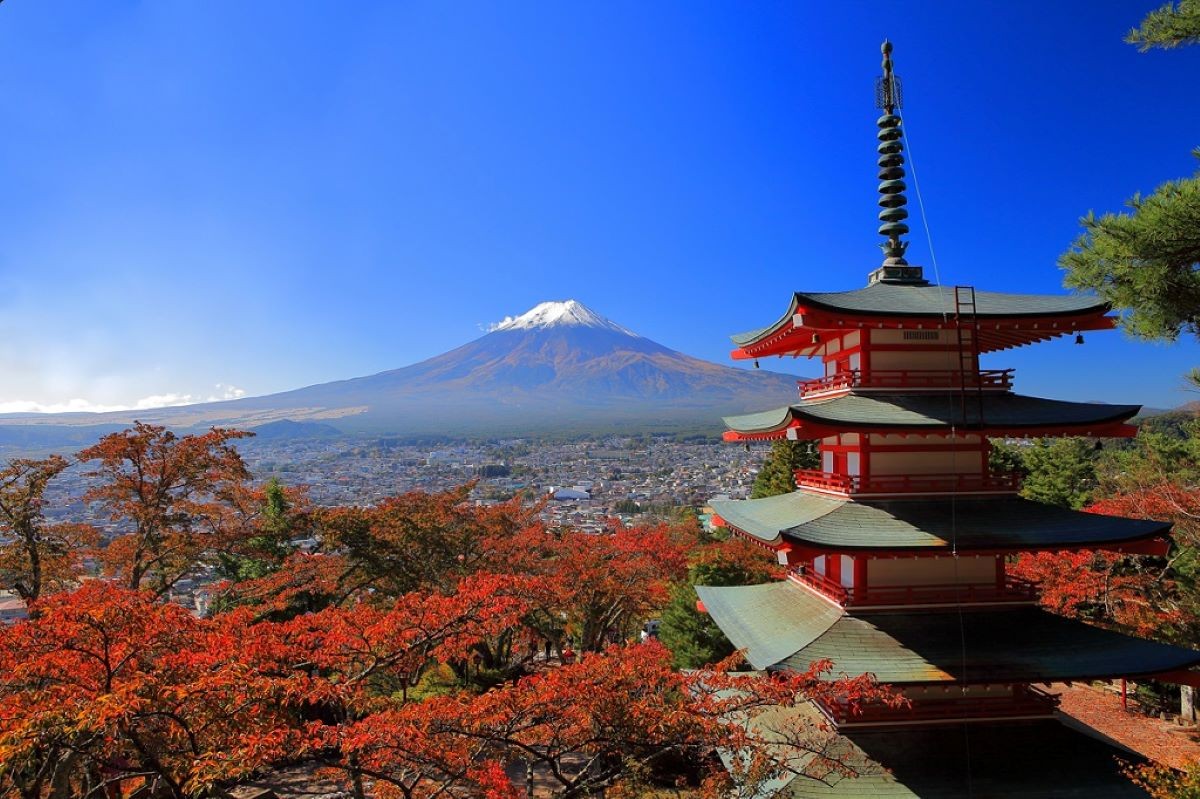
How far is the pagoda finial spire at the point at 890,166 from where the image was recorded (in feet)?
29.3

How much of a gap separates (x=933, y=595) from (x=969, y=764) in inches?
71.3

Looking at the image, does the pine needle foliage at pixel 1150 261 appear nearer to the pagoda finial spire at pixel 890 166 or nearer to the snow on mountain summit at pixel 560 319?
the pagoda finial spire at pixel 890 166

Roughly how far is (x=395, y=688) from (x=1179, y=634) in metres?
18.2

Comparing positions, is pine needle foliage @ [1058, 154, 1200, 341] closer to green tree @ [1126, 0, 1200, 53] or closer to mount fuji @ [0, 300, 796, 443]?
green tree @ [1126, 0, 1200, 53]

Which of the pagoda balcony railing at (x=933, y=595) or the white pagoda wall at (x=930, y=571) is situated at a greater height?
the white pagoda wall at (x=930, y=571)

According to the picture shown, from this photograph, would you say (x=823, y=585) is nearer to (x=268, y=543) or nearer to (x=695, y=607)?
(x=695, y=607)

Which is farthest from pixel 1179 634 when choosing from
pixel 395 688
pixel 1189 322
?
pixel 395 688

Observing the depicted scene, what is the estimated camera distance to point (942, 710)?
7.59 metres

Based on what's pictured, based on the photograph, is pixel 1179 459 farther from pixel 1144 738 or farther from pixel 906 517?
pixel 906 517

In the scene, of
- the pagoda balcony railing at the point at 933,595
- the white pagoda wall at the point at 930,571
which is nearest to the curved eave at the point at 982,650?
the pagoda balcony railing at the point at 933,595

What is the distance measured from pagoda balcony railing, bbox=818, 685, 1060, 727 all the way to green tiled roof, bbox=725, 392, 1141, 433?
327cm

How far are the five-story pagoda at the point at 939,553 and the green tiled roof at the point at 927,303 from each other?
4cm

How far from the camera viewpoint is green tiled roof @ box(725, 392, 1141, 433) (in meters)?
7.44

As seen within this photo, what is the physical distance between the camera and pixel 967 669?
700 cm
